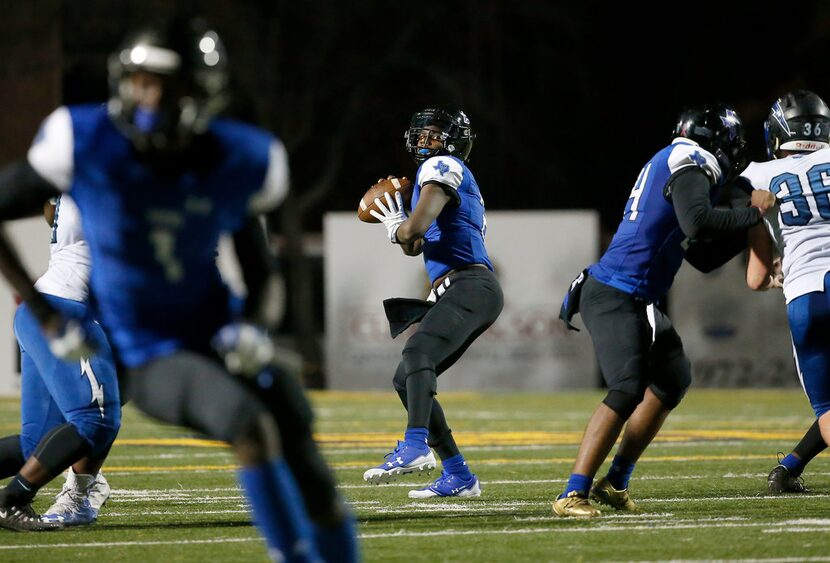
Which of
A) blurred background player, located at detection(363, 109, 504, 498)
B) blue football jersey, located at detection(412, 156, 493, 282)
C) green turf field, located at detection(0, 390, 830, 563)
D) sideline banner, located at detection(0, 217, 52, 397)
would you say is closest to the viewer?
green turf field, located at detection(0, 390, 830, 563)

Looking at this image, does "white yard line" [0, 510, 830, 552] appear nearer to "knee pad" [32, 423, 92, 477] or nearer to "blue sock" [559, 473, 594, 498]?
"blue sock" [559, 473, 594, 498]

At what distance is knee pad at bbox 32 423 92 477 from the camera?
19.3 feet

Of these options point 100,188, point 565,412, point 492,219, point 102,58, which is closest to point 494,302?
point 100,188

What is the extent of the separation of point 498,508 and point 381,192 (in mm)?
1675

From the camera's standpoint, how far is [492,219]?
59.5 feet

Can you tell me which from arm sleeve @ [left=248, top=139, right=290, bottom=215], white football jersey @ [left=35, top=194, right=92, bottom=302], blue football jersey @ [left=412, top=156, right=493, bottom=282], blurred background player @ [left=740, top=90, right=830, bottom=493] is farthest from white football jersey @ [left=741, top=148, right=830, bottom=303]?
arm sleeve @ [left=248, top=139, right=290, bottom=215]

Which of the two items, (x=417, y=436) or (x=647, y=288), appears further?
(x=417, y=436)

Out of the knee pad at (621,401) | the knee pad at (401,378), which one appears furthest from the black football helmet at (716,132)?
the knee pad at (401,378)

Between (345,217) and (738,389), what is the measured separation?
509 cm

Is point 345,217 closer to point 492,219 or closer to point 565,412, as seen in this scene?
point 492,219

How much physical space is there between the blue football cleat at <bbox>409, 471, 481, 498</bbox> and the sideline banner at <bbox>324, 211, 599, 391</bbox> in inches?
421

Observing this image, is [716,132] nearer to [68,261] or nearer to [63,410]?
[68,261]

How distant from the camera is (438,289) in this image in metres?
7.39

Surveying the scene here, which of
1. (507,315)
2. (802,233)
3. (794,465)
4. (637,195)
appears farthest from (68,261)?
(507,315)
